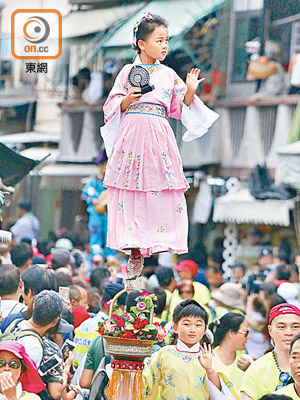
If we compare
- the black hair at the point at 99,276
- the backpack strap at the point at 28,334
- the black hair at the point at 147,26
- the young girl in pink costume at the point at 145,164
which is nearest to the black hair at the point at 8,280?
the backpack strap at the point at 28,334

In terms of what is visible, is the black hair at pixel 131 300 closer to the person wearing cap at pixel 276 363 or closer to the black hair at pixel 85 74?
the person wearing cap at pixel 276 363

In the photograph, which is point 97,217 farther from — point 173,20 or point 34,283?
point 173,20

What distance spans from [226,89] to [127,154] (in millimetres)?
13701

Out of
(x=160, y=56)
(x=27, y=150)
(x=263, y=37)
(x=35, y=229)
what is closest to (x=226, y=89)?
(x=263, y=37)

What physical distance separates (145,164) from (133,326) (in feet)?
3.56

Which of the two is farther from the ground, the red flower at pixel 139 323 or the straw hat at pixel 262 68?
the straw hat at pixel 262 68

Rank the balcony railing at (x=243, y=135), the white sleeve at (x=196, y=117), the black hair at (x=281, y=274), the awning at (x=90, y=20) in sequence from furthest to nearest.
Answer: the awning at (x=90, y=20), the balcony railing at (x=243, y=135), the black hair at (x=281, y=274), the white sleeve at (x=196, y=117)

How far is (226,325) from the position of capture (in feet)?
23.3

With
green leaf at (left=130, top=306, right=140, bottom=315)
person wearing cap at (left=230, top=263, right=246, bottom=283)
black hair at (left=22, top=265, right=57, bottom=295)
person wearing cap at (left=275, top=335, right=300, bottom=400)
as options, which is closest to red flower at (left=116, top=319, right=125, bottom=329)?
green leaf at (left=130, top=306, right=140, bottom=315)

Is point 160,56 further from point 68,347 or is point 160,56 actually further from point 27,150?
point 27,150

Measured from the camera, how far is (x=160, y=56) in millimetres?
6156

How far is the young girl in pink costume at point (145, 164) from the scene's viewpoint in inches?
238

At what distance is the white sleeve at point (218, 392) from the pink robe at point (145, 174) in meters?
0.90

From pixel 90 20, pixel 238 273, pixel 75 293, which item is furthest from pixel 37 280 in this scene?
pixel 90 20
